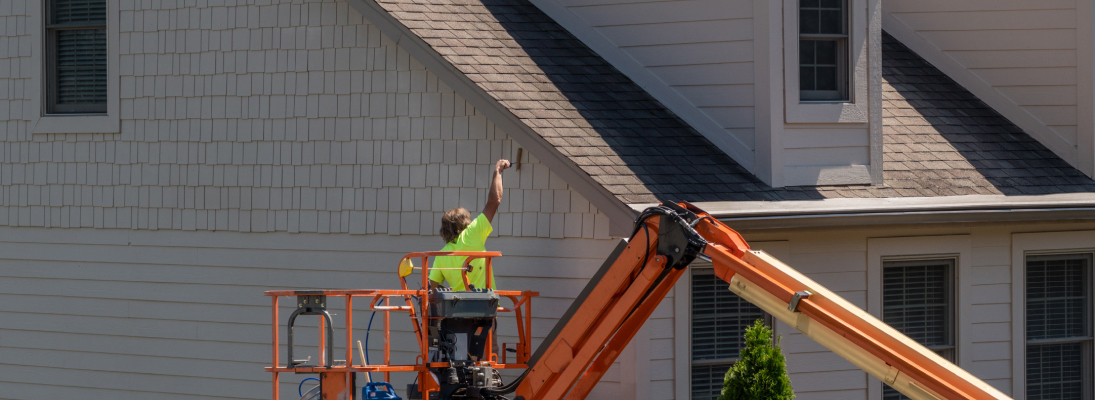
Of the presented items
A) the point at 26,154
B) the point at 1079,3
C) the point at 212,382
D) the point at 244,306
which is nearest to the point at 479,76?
the point at 244,306

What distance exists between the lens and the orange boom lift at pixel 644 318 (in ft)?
18.1

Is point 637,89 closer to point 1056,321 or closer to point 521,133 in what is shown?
point 521,133

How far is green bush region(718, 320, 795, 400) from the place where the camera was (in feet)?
25.8

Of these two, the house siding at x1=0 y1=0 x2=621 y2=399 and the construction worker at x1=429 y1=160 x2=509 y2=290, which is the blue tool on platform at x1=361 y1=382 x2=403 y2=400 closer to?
the construction worker at x1=429 y1=160 x2=509 y2=290

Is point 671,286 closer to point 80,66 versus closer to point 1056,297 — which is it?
point 1056,297

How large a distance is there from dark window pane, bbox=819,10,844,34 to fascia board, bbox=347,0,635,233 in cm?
286

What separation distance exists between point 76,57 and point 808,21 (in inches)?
284

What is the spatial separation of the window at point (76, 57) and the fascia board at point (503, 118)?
10.6 ft

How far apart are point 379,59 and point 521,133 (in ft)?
5.72

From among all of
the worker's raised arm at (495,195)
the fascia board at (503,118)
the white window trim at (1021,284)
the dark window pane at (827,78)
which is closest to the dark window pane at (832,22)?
the dark window pane at (827,78)

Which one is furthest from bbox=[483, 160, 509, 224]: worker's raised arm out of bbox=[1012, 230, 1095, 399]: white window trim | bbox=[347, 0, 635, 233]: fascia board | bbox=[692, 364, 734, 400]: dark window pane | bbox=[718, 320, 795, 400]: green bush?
bbox=[1012, 230, 1095, 399]: white window trim

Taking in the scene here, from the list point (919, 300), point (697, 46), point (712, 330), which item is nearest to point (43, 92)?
point (697, 46)

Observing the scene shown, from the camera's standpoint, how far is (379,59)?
941 cm

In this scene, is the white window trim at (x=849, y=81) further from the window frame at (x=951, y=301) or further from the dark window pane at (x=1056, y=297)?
the dark window pane at (x=1056, y=297)
